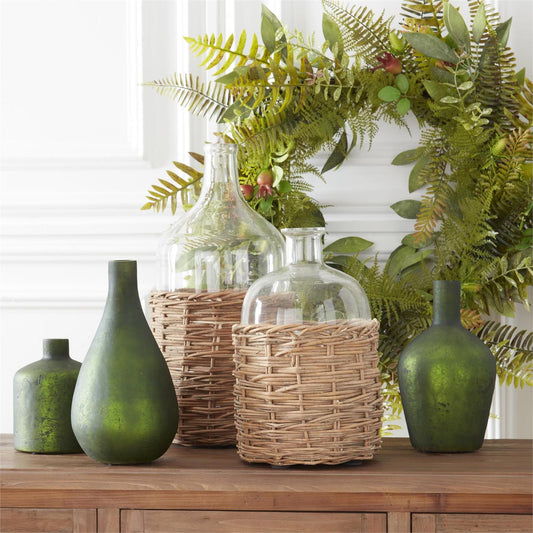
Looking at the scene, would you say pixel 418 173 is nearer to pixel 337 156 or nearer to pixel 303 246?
pixel 337 156

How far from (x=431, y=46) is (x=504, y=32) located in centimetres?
13

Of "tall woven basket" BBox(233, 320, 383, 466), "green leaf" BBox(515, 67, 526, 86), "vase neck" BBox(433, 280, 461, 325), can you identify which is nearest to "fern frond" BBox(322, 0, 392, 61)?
"green leaf" BBox(515, 67, 526, 86)

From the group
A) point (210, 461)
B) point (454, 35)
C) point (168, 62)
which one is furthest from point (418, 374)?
point (168, 62)

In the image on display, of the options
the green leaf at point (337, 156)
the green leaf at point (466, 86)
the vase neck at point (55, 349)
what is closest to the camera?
the vase neck at point (55, 349)

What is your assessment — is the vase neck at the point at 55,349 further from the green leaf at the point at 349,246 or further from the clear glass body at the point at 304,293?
the green leaf at the point at 349,246

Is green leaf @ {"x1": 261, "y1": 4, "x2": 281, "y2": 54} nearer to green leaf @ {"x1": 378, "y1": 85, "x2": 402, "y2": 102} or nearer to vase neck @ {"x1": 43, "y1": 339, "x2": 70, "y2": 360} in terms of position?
green leaf @ {"x1": 378, "y1": 85, "x2": 402, "y2": 102}

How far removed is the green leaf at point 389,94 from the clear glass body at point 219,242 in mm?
328

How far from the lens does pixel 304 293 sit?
88 centimetres

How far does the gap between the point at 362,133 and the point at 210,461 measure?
0.62 m

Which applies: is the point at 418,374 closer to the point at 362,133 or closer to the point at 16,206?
the point at 362,133

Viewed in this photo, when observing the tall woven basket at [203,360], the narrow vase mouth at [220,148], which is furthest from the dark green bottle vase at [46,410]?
the narrow vase mouth at [220,148]

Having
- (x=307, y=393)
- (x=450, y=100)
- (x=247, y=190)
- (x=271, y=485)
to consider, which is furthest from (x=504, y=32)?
(x=271, y=485)

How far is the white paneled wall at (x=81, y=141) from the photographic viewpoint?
1.34 m

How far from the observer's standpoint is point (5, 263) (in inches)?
54.1
